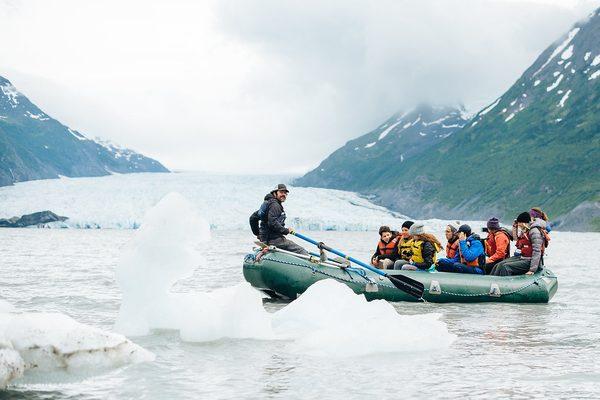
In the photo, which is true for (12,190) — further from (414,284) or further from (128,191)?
(414,284)

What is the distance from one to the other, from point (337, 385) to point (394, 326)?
236 cm

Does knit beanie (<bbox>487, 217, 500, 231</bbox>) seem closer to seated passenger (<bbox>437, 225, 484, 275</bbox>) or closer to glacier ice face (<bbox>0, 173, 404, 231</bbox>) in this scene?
seated passenger (<bbox>437, 225, 484, 275</bbox>)

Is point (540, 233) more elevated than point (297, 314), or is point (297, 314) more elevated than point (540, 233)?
point (540, 233)

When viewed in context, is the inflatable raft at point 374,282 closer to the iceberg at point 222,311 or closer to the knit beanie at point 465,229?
the knit beanie at point 465,229

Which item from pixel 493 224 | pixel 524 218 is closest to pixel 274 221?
pixel 493 224

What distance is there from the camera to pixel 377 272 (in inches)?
687

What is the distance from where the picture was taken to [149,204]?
2685 inches

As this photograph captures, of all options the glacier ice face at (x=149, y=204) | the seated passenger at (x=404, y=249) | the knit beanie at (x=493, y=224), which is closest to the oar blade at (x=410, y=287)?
the seated passenger at (x=404, y=249)

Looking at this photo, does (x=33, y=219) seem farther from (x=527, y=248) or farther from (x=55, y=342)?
(x=55, y=342)

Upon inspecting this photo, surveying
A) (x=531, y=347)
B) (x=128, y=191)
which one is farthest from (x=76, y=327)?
(x=128, y=191)

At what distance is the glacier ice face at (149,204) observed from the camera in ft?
222

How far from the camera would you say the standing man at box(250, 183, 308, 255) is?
55.6ft

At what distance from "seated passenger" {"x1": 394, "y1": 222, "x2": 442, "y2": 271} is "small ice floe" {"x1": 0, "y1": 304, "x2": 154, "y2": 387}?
1063cm

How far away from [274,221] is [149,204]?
5281cm
